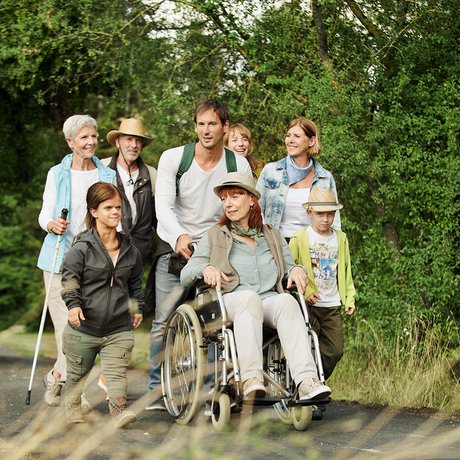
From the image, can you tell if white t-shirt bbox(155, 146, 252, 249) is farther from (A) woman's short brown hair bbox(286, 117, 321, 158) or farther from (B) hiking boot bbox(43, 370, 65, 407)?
(B) hiking boot bbox(43, 370, 65, 407)

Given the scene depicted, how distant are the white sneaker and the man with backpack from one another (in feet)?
4.30

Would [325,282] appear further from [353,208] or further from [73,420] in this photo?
[353,208]

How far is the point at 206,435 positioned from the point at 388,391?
2.21 m

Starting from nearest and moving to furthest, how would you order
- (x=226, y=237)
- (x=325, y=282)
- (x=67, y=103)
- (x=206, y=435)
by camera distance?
(x=206, y=435) < (x=226, y=237) < (x=325, y=282) < (x=67, y=103)

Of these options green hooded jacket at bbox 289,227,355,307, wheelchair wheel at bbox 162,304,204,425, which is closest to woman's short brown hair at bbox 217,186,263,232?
green hooded jacket at bbox 289,227,355,307

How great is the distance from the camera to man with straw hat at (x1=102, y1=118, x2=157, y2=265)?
24.3ft

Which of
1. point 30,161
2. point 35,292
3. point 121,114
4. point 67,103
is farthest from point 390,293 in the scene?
point 35,292

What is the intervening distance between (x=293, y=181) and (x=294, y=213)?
219mm

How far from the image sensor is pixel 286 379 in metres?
6.30

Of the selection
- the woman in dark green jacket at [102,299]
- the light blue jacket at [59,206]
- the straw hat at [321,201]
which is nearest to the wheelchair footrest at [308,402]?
the woman in dark green jacket at [102,299]

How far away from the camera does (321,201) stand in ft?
22.6

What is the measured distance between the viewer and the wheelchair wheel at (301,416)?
613cm

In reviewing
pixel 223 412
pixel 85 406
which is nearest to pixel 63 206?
pixel 85 406

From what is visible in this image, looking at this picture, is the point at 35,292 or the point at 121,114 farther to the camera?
the point at 35,292
